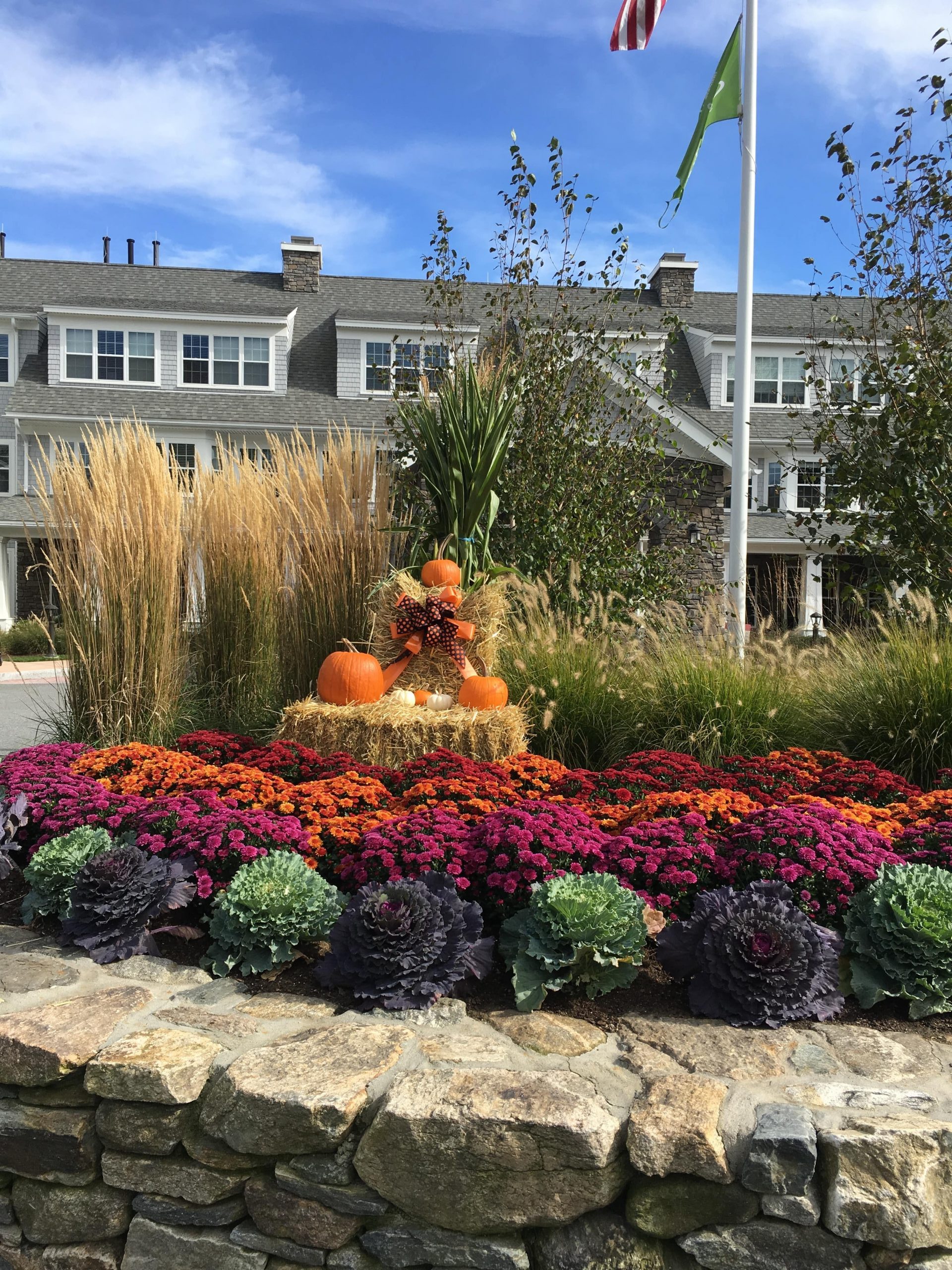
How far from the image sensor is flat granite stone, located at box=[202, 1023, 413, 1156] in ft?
6.44

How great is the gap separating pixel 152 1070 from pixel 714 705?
2.85 m

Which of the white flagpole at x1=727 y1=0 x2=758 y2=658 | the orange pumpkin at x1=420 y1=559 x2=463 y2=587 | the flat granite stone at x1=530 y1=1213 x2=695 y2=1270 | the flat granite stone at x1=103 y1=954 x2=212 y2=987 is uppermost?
the white flagpole at x1=727 y1=0 x2=758 y2=658

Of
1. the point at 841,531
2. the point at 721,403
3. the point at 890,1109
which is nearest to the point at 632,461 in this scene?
the point at 890,1109

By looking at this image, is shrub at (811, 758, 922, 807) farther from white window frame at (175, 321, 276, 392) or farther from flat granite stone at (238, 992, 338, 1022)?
white window frame at (175, 321, 276, 392)

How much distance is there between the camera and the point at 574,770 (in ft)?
12.1

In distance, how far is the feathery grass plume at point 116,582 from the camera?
14.3ft

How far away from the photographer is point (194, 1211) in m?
2.11

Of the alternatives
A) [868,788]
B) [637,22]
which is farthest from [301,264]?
[868,788]

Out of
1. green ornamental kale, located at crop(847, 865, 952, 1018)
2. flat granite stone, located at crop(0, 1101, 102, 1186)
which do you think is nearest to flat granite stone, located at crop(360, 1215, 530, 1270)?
flat granite stone, located at crop(0, 1101, 102, 1186)

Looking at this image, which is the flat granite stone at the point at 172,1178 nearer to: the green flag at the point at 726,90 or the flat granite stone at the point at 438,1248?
the flat granite stone at the point at 438,1248

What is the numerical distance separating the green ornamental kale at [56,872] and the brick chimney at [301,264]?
Result: 2156cm

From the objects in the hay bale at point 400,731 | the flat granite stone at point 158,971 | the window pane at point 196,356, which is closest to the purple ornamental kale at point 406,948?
the flat granite stone at point 158,971

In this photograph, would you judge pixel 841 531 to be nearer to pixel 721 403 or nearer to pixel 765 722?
pixel 721 403

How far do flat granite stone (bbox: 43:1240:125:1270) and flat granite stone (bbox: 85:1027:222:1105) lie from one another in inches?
14.1
